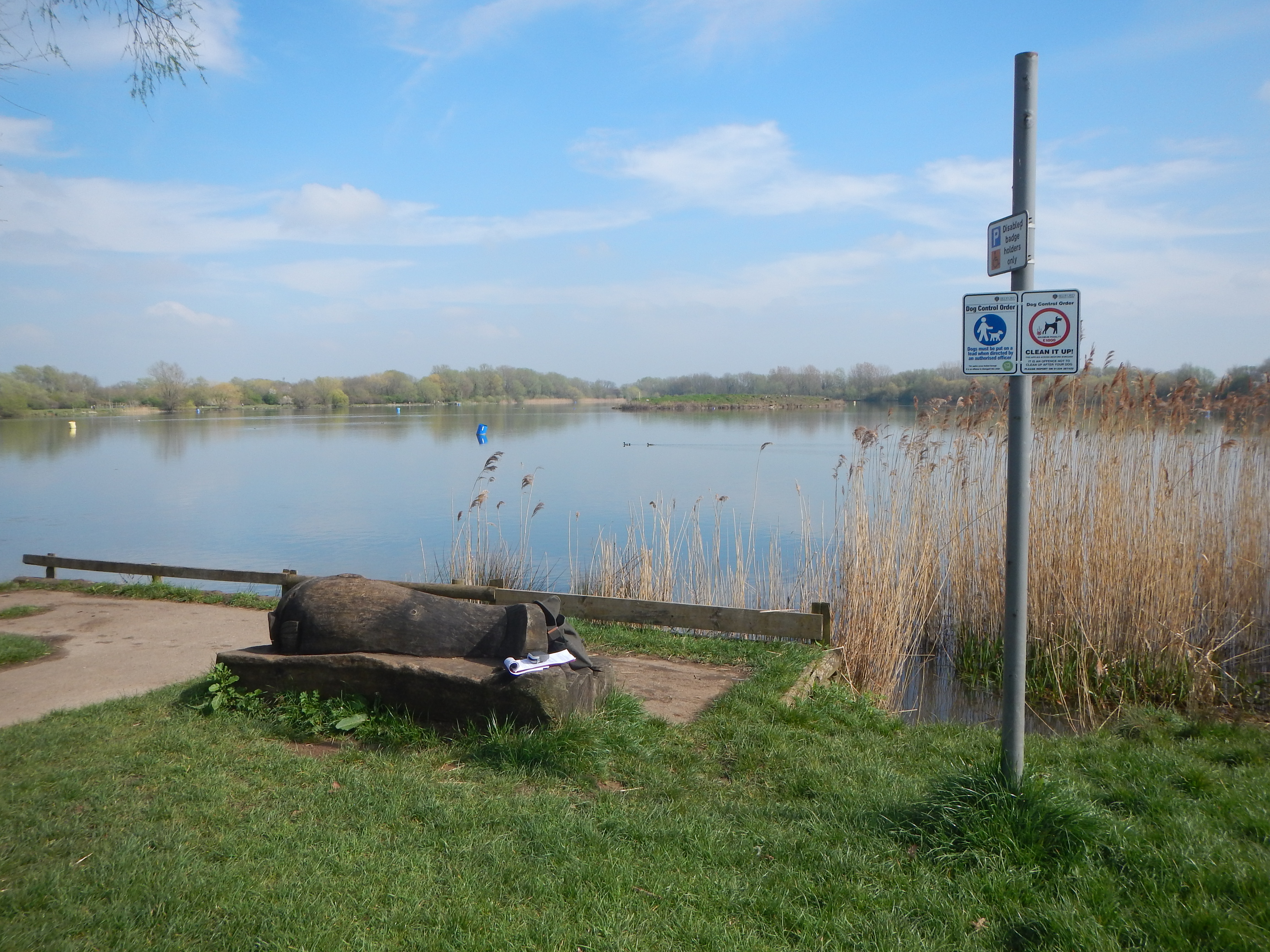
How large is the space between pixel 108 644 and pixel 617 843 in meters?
6.66

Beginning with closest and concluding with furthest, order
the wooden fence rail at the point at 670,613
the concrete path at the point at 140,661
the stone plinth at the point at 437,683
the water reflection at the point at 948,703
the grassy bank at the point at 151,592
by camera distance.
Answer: the stone plinth at the point at 437,683
the concrete path at the point at 140,661
the water reflection at the point at 948,703
the wooden fence rail at the point at 670,613
the grassy bank at the point at 151,592

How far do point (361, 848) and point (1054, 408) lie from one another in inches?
304

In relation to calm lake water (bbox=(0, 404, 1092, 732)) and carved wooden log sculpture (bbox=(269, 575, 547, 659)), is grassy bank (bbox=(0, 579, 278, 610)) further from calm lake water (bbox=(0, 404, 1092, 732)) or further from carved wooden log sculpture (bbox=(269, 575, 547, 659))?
carved wooden log sculpture (bbox=(269, 575, 547, 659))

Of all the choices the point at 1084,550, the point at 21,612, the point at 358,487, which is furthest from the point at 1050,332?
the point at 358,487

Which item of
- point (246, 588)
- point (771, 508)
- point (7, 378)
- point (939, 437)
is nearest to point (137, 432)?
point (7, 378)

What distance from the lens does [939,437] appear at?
9961 mm

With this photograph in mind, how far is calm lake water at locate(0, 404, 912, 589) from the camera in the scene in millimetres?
16828

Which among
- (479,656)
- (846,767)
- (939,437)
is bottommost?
(846,767)

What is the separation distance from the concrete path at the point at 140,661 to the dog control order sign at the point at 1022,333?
10.6 feet

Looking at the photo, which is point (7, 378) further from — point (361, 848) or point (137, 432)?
point (361, 848)

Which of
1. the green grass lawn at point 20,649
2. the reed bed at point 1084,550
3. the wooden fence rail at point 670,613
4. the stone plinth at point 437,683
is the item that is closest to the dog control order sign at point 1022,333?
the stone plinth at point 437,683

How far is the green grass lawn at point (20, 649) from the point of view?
288 inches

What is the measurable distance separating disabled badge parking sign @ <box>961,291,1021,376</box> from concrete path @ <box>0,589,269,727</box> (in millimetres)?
6114

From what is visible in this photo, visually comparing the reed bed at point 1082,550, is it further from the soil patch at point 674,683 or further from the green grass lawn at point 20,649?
the green grass lawn at point 20,649
